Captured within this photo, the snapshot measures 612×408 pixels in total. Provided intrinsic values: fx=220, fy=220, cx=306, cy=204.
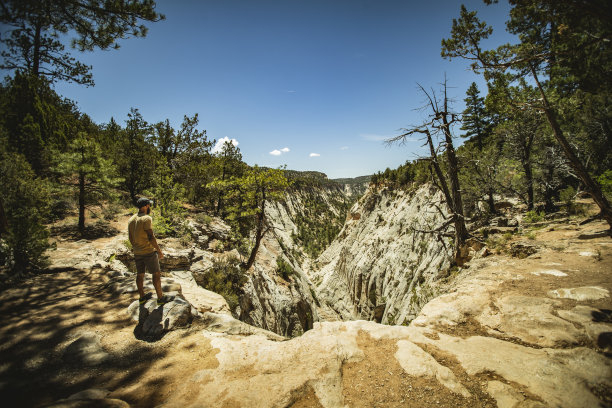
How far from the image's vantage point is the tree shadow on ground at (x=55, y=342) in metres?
2.92

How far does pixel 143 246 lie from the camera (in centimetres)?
504

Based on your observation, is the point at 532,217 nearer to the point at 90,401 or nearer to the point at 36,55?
the point at 90,401

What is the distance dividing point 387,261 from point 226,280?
687 inches

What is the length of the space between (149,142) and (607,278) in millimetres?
24571

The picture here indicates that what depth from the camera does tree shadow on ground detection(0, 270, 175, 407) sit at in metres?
2.92

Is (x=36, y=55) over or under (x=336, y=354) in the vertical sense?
over

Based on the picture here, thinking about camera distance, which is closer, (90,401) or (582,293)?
(90,401)

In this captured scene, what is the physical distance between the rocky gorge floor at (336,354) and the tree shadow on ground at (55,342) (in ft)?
0.07

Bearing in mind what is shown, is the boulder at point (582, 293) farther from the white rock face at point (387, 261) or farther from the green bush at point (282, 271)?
the green bush at point (282, 271)

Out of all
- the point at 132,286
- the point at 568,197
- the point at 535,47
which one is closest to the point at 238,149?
the point at 132,286

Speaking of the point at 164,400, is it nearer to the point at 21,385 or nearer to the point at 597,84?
the point at 21,385

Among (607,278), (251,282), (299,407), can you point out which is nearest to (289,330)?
(251,282)

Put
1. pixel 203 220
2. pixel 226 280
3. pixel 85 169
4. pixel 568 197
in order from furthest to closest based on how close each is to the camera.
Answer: pixel 203 220, pixel 568 197, pixel 85 169, pixel 226 280

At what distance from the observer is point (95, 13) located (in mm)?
6047
